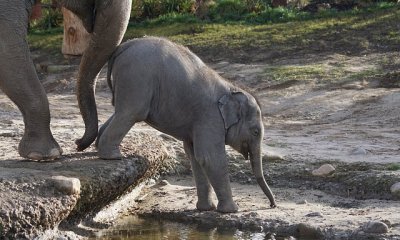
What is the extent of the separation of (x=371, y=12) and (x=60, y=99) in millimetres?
7512

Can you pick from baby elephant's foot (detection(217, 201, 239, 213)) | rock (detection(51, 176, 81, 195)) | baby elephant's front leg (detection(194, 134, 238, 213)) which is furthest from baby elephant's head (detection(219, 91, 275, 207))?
rock (detection(51, 176, 81, 195))

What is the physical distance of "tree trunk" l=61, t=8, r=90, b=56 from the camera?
18.0m

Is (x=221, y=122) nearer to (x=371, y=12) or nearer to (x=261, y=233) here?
(x=261, y=233)

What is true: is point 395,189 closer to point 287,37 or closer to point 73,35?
point 287,37

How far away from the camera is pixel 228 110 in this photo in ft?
26.7

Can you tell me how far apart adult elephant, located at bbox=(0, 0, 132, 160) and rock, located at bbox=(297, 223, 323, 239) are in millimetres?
1905

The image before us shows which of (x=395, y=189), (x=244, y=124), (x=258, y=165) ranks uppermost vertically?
(x=244, y=124)

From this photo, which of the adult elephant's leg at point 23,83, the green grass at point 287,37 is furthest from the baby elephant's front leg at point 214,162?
the green grass at point 287,37

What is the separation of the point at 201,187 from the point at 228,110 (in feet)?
2.32

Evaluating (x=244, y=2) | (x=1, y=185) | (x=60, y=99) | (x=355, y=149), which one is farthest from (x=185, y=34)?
(x=1, y=185)

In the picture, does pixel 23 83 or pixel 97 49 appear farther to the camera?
pixel 97 49

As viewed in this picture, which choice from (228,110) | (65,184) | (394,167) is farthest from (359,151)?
(65,184)

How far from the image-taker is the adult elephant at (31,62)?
740 cm

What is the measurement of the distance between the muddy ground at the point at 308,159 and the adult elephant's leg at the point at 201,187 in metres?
0.07
